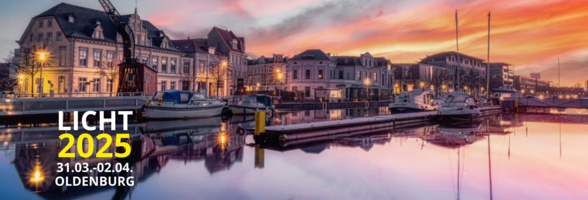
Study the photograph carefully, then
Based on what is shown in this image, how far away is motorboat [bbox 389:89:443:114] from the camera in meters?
47.8

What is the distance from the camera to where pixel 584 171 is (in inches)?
534

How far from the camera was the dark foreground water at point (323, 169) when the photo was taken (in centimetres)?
1005

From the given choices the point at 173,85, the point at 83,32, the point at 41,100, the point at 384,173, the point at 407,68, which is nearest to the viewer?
the point at 384,173

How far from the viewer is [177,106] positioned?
112 ft

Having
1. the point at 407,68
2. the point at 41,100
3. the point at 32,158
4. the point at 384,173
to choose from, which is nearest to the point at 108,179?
the point at 32,158

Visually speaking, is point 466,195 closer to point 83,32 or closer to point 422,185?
point 422,185

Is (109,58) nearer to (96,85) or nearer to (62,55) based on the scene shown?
(96,85)

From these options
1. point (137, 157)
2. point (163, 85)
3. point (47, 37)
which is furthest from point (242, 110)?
point (47, 37)

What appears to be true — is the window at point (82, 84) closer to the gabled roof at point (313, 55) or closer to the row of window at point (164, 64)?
the row of window at point (164, 64)

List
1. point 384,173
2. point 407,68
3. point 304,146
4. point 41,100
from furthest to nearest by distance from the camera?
point 407,68, point 41,100, point 304,146, point 384,173

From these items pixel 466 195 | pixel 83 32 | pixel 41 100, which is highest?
pixel 83 32

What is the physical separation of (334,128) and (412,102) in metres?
27.8

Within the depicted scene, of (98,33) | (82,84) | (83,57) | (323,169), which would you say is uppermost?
(98,33)

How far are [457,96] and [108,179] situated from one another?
3915 centimetres
